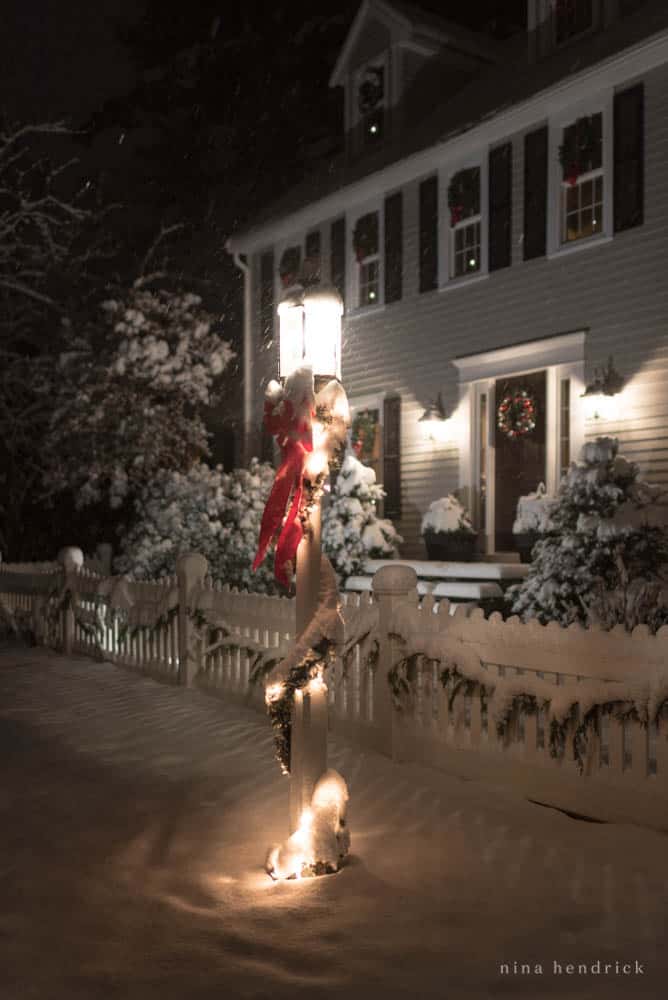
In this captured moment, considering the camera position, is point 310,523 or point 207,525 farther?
point 207,525

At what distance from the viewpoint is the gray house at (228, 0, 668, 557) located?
40.5ft

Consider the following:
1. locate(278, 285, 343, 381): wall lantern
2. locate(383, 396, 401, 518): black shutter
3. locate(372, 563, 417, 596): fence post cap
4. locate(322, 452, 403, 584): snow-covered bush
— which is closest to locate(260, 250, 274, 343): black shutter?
locate(383, 396, 401, 518): black shutter

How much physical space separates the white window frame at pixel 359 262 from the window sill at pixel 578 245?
3.72 meters

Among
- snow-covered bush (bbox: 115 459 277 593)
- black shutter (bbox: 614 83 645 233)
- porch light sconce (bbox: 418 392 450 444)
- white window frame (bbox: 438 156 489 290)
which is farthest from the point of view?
snow-covered bush (bbox: 115 459 277 593)

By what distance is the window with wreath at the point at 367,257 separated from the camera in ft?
54.9

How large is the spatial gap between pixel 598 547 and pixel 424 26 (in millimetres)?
10519

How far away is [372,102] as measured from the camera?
17.8m

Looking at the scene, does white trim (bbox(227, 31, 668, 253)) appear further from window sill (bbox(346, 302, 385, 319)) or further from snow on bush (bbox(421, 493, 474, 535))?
snow on bush (bbox(421, 493, 474, 535))

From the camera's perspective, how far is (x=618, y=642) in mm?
5297

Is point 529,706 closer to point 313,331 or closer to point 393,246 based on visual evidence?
point 313,331

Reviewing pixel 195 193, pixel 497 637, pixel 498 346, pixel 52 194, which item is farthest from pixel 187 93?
pixel 497 637

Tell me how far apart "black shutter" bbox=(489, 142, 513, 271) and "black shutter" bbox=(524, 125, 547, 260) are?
0.34m

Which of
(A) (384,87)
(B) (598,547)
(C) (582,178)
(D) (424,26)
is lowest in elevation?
(B) (598,547)

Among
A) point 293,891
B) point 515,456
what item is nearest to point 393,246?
point 515,456
